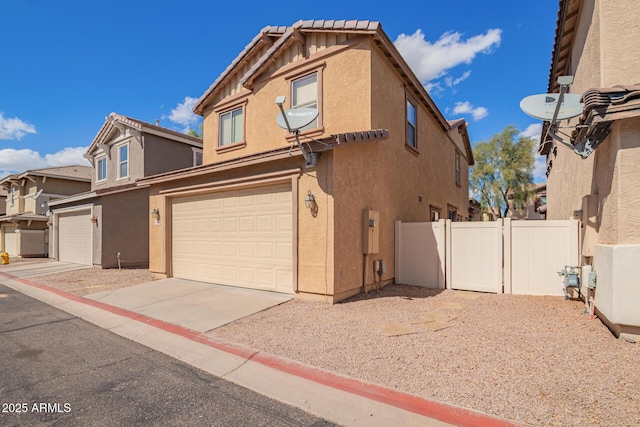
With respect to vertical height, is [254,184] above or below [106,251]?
above

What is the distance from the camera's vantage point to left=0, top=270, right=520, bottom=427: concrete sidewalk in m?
3.27

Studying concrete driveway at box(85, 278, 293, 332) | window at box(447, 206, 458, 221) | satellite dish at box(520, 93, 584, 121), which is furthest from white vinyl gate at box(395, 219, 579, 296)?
window at box(447, 206, 458, 221)

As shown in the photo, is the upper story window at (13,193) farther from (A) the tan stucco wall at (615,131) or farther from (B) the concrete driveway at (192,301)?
(A) the tan stucco wall at (615,131)

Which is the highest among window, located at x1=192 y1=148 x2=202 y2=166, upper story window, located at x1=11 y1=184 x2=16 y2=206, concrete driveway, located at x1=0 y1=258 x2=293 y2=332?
A: window, located at x1=192 y1=148 x2=202 y2=166

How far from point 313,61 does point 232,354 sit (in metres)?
8.38

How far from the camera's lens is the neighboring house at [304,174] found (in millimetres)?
7652

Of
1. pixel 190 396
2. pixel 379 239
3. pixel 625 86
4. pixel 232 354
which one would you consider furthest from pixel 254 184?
pixel 625 86

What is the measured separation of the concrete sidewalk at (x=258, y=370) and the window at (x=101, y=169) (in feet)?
47.5

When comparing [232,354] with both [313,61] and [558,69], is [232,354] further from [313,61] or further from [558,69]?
[558,69]

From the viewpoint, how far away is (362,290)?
8.49 meters

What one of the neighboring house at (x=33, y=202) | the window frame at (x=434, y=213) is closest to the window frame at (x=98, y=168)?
the neighboring house at (x=33, y=202)

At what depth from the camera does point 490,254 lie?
8.63 meters

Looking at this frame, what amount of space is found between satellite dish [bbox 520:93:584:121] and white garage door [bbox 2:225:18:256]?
1234 inches

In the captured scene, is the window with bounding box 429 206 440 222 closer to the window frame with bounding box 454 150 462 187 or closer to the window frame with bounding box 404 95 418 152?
the window frame with bounding box 404 95 418 152
